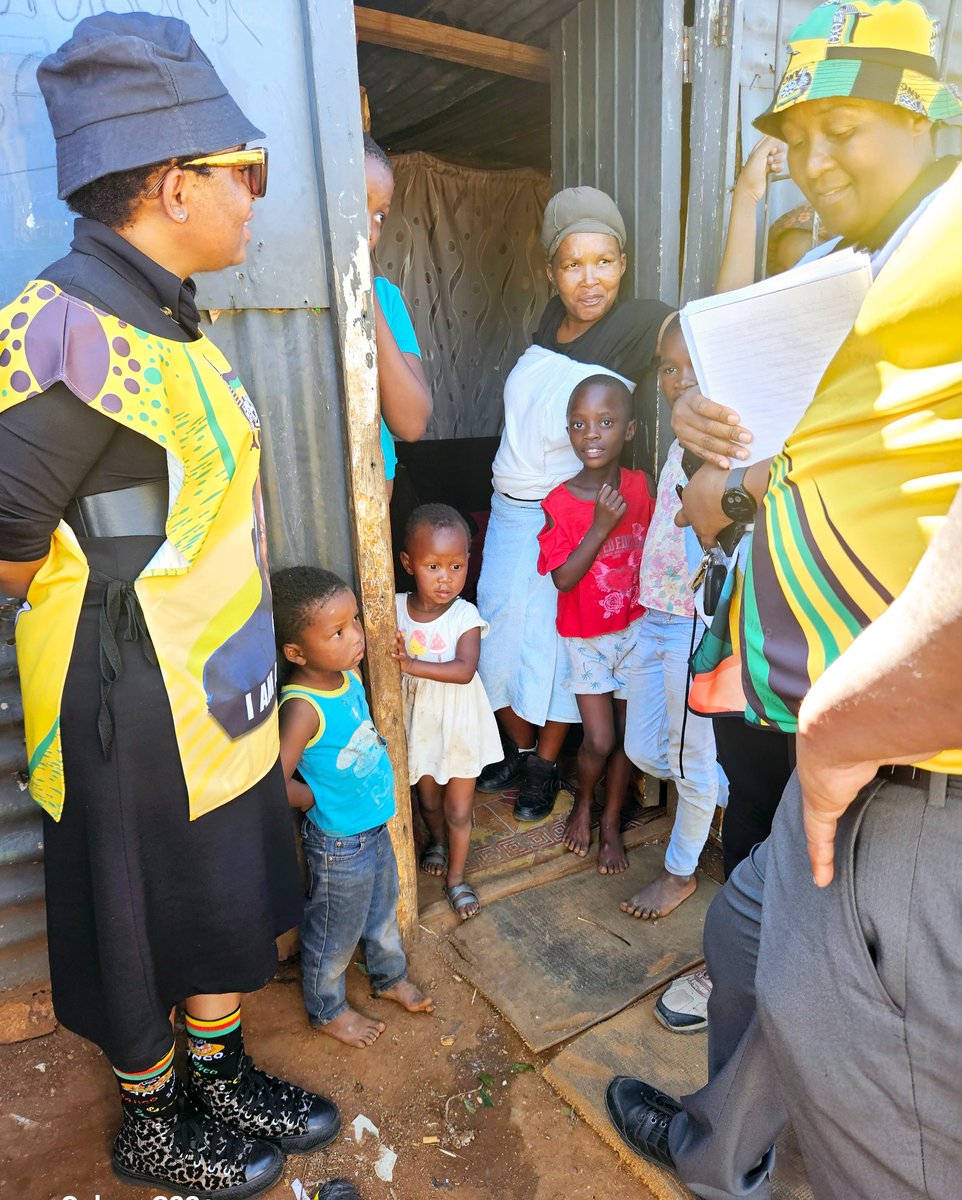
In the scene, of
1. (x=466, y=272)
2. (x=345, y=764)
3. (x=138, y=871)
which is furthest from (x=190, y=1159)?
(x=466, y=272)

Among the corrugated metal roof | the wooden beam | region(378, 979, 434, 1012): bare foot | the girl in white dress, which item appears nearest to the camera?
region(378, 979, 434, 1012): bare foot

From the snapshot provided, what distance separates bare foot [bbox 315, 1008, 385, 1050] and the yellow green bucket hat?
259 cm

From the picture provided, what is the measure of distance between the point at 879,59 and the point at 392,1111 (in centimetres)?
269

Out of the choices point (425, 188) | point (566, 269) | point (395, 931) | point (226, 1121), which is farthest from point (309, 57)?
point (425, 188)

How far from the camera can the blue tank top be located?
7.00 feet

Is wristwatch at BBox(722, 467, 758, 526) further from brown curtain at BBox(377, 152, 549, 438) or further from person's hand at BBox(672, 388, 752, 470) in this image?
brown curtain at BBox(377, 152, 549, 438)

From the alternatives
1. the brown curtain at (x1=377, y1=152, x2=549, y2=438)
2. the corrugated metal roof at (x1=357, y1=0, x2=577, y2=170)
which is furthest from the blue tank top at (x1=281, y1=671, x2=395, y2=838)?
the brown curtain at (x1=377, y1=152, x2=549, y2=438)

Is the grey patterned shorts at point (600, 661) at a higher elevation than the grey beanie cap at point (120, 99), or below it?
below

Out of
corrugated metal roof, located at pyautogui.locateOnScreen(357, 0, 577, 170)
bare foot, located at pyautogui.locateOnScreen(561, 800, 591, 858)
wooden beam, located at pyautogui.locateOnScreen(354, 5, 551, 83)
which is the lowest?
bare foot, located at pyautogui.locateOnScreen(561, 800, 591, 858)

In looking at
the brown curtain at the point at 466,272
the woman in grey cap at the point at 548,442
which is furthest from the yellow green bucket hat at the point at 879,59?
the brown curtain at the point at 466,272

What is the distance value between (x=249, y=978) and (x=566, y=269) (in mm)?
2615

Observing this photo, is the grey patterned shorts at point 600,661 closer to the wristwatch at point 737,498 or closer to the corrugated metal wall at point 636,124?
the corrugated metal wall at point 636,124

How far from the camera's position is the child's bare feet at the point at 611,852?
9.96 ft

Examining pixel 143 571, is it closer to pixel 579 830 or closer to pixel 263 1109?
pixel 263 1109
